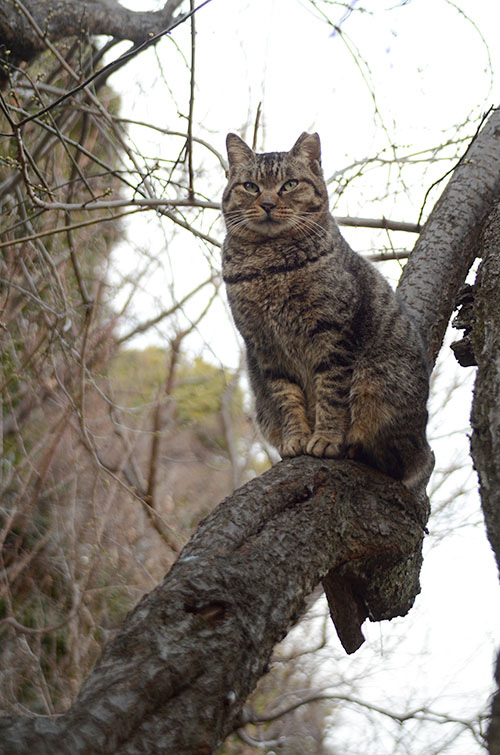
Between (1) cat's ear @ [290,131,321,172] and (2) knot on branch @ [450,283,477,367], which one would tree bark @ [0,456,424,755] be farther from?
(1) cat's ear @ [290,131,321,172]

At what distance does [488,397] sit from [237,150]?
227 cm

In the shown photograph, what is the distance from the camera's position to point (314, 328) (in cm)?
273

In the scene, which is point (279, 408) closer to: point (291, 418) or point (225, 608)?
point (291, 418)

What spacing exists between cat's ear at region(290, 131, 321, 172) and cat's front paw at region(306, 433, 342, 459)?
1500 millimetres

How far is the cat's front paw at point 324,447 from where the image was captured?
8.18 feet

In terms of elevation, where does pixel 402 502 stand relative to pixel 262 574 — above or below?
above

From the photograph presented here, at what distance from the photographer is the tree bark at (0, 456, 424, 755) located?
1.16 m

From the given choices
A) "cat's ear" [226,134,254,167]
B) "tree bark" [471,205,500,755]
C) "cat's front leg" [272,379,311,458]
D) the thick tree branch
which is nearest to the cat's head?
"cat's ear" [226,134,254,167]

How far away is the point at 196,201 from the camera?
3.04m

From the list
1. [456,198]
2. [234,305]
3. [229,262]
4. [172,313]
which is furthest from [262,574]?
[172,313]

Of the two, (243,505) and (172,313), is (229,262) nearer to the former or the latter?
(243,505)

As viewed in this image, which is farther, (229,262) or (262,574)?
(229,262)

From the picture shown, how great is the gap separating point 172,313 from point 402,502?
3685 millimetres

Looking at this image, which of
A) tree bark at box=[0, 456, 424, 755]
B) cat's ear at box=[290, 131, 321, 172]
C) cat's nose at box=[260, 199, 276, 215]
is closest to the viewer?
tree bark at box=[0, 456, 424, 755]
